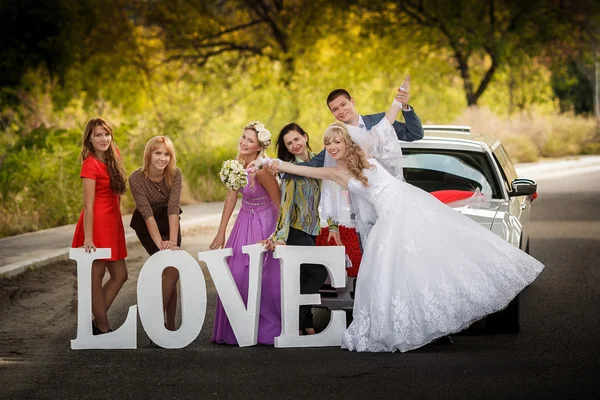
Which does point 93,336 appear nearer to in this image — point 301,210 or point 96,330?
point 96,330

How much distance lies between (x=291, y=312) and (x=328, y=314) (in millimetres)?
1701

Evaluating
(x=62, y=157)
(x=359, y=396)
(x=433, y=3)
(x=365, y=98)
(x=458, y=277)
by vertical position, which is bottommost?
(x=359, y=396)

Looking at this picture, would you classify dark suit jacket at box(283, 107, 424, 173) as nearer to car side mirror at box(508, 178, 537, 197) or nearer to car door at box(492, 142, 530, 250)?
car door at box(492, 142, 530, 250)

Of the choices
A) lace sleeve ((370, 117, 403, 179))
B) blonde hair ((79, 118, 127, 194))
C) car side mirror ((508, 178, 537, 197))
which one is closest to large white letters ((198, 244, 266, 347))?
blonde hair ((79, 118, 127, 194))

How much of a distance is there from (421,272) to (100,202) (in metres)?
2.52

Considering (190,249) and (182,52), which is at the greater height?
(182,52)

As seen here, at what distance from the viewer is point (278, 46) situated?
30.2 metres

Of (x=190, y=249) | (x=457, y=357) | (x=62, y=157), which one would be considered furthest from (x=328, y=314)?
(x=62, y=157)

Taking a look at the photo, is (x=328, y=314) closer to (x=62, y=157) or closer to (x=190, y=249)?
(x=190, y=249)

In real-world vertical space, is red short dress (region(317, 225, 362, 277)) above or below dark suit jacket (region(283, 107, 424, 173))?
below

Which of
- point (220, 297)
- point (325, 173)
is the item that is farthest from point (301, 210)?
point (220, 297)

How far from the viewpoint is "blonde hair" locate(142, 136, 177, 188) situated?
8.10 meters

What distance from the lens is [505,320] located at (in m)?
8.32

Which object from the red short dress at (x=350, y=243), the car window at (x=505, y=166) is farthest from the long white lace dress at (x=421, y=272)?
the car window at (x=505, y=166)
